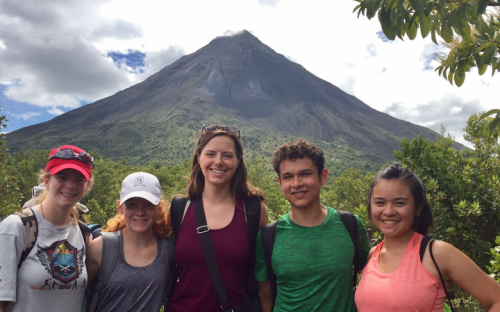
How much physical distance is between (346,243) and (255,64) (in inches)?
7358

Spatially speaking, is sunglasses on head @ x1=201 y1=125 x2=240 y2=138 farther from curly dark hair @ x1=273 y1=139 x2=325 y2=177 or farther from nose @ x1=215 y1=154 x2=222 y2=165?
curly dark hair @ x1=273 y1=139 x2=325 y2=177

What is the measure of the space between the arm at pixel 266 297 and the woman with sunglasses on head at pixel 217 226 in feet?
0.24

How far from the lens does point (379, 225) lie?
2051 mm

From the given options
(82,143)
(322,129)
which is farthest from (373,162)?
(82,143)

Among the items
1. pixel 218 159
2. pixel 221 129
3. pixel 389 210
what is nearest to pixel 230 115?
pixel 221 129

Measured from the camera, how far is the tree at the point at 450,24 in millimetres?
1592

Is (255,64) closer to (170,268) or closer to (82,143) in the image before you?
(82,143)

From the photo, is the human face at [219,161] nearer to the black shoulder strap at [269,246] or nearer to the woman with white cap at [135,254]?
the woman with white cap at [135,254]

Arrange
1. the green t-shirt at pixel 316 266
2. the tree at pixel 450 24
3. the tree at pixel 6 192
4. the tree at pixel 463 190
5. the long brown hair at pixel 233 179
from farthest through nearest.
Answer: the tree at pixel 6 192
the tree at pixel 463 190
the long brown hair at pixel 233 179
the green t-shirt at pixel 316 266
the tree at pixel 450 24

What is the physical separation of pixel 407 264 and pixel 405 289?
14 cm

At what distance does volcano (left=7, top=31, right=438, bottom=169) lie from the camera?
4126 inches

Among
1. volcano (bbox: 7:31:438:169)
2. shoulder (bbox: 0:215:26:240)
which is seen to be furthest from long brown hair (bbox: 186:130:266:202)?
volcano (bbox: 7:31:438:169)

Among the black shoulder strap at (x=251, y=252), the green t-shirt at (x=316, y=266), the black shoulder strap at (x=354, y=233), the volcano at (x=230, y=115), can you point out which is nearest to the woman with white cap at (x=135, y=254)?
the black shoulder strap at (x=251, y=252)

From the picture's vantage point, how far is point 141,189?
2473 mm
